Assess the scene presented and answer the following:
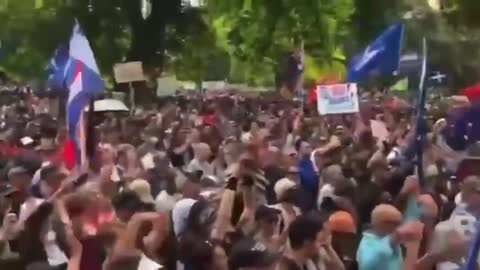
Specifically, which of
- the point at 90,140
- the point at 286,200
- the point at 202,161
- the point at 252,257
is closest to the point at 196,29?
the point at 202,161

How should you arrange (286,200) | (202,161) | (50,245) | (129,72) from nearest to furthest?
(50,245), (286,200), (202,161), (129,72)

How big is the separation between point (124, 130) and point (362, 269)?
431 inches

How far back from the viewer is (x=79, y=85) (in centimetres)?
1262

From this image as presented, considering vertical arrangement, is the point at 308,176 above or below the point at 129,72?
above

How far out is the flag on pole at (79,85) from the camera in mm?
12305

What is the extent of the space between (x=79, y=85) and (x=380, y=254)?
5.34 m

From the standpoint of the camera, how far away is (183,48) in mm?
41062

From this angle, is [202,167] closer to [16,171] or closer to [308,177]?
[308,177]

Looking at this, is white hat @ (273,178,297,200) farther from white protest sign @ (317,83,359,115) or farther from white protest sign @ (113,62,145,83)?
white protest sign @ (113,62,145,83)

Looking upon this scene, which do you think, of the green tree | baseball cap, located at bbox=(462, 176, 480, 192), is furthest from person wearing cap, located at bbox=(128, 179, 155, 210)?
the green tree

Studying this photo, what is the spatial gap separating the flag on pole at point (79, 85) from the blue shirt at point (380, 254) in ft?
14.0

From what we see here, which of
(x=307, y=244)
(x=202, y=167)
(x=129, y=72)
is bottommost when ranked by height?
(x=129, y=72)

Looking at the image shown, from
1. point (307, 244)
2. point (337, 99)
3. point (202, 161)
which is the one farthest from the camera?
point (337, 99)

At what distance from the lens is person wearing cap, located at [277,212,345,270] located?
24.8 ft
